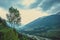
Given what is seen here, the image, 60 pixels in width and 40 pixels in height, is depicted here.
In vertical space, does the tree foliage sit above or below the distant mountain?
above

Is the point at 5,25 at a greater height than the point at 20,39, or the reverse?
the point at 5,25

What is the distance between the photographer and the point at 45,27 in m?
7.16

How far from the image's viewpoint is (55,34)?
7.15 meters

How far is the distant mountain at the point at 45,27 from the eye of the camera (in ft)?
23.1

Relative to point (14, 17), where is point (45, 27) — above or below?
below

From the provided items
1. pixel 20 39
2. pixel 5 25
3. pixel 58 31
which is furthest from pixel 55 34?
pixel 5 25

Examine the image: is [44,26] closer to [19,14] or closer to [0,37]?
[19,14]

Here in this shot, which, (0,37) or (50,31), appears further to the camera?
(50,31)

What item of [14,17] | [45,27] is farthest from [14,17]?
[45,27]

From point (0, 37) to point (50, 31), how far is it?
184 cm

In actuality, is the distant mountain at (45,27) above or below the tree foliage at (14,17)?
below

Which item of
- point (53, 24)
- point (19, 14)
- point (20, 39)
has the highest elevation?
point (19, 14)

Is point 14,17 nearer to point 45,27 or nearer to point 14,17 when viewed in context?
point 14,17

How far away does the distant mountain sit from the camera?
7039 mm
